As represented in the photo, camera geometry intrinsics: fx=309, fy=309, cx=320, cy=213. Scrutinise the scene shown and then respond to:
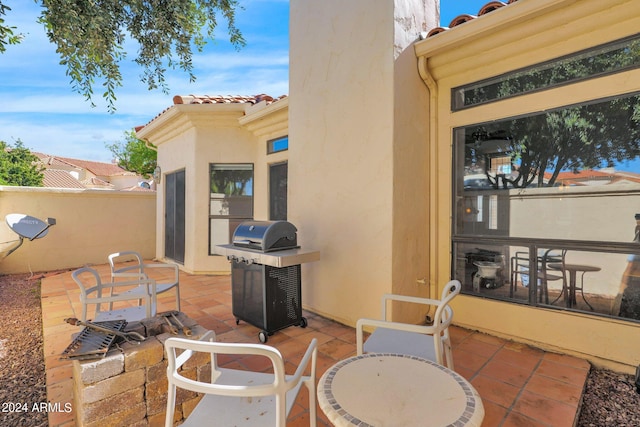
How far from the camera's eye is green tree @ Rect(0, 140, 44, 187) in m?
18.9

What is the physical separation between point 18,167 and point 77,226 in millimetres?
18087

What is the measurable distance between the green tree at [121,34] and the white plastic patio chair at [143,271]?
1686 millimetres

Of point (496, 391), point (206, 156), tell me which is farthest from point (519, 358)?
point (206, 156)

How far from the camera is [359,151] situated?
3600 millimetres

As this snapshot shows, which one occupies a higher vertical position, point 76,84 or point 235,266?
point 76,84

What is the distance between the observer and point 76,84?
9.50ft

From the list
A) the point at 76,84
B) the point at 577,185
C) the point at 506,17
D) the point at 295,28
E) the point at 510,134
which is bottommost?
the point at 577,185

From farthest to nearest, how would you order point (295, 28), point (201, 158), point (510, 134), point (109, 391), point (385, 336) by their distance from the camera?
point (201, 158) → point (295, 28) → point (510, 134) → point (385, 336) → point (109, 391)

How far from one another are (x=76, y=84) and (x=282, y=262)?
2.56 metres

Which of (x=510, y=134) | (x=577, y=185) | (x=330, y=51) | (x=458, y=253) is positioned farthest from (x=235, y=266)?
(x=577, y=185)

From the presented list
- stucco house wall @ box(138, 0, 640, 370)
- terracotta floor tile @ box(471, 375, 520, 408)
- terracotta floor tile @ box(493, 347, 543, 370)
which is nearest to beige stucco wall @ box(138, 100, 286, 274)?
stucco house wall @ box(138, 0, 640, 370)

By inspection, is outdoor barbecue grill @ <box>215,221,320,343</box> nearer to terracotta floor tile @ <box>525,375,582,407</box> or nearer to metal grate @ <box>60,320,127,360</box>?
metal grate @ <box>60,320,127,360</box>

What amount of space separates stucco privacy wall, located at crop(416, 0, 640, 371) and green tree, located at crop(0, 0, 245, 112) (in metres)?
2.53

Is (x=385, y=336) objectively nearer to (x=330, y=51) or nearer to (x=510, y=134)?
(x=510, y=134)
